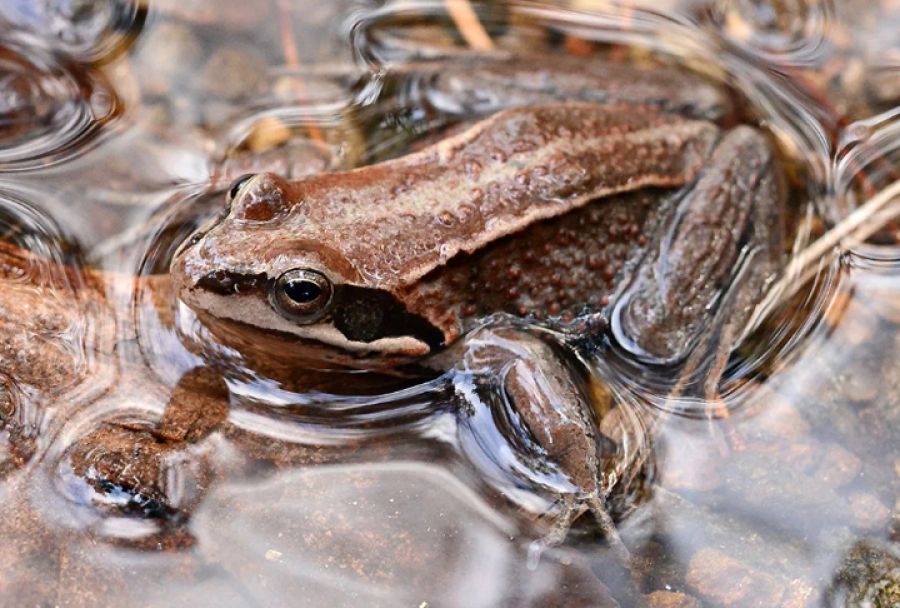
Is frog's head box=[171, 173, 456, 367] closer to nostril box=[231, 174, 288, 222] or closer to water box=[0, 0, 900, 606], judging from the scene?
nostril box=[231, 174, 288, 222]

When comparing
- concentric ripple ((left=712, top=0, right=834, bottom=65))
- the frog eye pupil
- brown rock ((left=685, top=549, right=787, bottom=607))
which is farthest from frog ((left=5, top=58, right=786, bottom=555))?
concentric ripple ((left=712, top=0, right=834, bottom=65))

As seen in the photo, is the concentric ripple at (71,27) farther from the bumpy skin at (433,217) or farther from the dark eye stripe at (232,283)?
the dark eye stripe at (232,283)

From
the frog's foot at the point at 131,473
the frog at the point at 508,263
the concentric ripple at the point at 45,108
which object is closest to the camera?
the frog's foot at the point at 131,473

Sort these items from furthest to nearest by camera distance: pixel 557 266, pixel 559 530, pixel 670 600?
pixel 557 266 < pixel 559 530 < pixel 670 600

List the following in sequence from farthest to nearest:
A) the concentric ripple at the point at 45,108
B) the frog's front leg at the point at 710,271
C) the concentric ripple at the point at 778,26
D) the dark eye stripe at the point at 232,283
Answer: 1. the concentric ripple at the point at 778,26
2. the concentric ripple at the point at 45,108
3. the frog's front leg at the point at 710,271
4. the dark eye stripe at the point at 232,283

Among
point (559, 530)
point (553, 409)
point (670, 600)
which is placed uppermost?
point (553, 409)

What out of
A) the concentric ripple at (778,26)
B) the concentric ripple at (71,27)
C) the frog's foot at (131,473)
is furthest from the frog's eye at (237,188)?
the concentric ripple at (778,26)

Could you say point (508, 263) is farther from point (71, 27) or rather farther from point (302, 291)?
point (71, 27)

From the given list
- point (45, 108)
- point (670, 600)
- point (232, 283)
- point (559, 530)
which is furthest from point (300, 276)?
point (45, 108)
